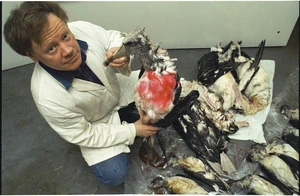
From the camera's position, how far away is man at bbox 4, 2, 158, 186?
3.52 feet

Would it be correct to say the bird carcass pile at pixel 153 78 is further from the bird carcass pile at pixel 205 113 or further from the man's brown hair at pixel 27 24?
the man's brown hair at pixel 27 24

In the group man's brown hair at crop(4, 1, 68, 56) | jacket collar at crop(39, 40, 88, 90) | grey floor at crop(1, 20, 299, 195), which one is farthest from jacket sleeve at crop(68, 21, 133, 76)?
grey floor at crop(1, 20, 299, 195)

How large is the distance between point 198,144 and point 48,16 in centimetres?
110

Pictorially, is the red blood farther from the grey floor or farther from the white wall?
the white wall

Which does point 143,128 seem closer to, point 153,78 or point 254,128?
point 153,78

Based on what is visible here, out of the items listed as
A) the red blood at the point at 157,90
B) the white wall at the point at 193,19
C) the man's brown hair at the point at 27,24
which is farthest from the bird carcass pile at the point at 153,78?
the white wall at the point at 193,19

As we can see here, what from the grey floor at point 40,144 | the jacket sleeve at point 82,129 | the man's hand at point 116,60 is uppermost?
the man's hand at point 116,60

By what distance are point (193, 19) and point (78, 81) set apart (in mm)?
1123

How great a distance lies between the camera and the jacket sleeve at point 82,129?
1241 millimetres

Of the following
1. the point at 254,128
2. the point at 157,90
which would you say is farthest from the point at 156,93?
the point at 254,128

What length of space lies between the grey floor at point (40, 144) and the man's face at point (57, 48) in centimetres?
86

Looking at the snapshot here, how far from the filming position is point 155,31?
211 centimetres

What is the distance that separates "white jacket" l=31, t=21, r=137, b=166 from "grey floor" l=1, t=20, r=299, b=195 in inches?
14.1

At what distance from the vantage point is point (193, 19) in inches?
80.9
